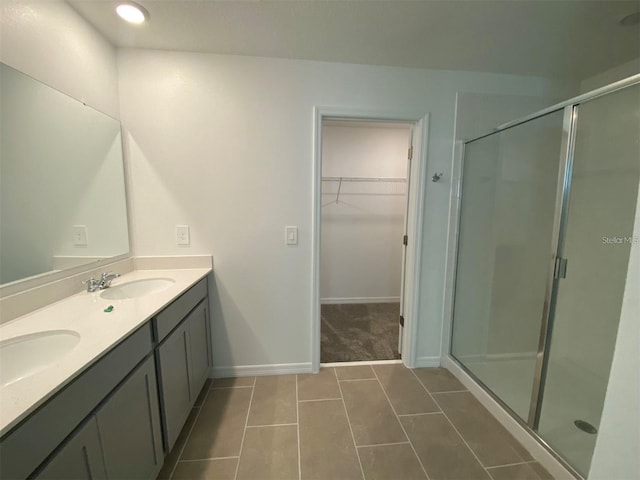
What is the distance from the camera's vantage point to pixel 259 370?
6.67ft

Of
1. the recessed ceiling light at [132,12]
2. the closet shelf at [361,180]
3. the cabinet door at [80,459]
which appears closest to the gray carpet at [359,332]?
the closet shelf at [361,180]

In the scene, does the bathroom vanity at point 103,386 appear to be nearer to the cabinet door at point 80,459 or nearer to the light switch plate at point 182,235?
the cabinet door at point 80,459

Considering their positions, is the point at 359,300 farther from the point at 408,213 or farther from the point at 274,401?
the point at 274,401

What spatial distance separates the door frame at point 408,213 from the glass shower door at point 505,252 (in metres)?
0.37

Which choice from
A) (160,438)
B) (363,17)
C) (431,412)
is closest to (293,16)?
(363,17)

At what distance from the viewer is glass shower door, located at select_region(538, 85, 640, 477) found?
5.26 feet

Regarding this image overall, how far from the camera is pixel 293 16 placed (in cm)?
138

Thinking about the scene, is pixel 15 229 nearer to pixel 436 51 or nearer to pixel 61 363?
pixel 61 363

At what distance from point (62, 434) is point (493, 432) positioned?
6.89 feet

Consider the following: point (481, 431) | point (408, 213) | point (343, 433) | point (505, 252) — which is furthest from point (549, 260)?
point (343, 433)

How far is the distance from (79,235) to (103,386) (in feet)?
3.34

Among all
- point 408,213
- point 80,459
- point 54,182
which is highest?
point 54,182

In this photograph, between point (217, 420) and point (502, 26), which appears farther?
point (217, 420)

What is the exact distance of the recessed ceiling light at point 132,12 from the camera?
4.29ft
